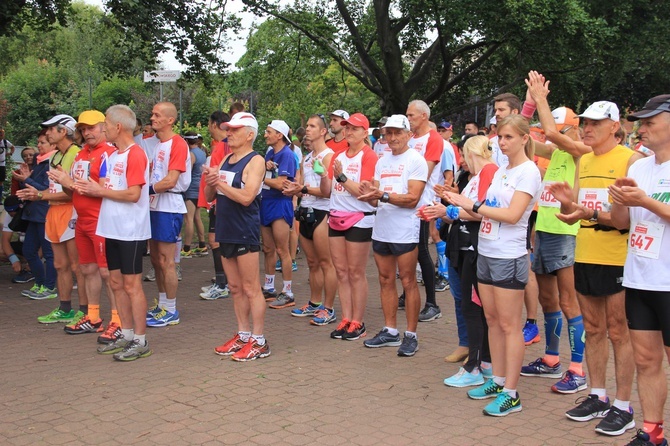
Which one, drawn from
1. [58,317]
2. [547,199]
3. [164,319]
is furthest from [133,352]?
[547,199]

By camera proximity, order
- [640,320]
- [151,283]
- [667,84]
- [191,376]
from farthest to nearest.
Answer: [667,84], [151,283], [191,376], [640,320]

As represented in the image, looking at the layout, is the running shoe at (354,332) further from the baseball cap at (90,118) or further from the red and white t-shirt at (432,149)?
the baseball cap at (90,118)

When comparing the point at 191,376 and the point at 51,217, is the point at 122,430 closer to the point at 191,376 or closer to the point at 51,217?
the point at 191,376

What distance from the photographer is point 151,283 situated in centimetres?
1022

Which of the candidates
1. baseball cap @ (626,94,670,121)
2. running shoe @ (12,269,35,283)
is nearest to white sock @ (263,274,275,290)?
running shoe @ (12,269,35,283)

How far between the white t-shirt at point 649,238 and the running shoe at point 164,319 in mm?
5045

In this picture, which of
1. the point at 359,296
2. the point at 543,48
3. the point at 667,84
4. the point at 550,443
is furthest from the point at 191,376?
the point at 667,84

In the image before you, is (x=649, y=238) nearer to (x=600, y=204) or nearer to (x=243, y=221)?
(x=600, y=204)

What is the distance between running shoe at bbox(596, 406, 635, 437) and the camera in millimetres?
4836

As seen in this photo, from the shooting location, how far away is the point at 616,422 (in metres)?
4.86

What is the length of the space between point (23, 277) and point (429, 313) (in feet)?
19.8

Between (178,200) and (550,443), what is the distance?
4777mm

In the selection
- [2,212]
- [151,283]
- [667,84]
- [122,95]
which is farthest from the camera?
[122,95]

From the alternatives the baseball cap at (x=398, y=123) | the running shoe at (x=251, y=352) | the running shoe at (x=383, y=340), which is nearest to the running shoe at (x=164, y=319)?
the running shoe at (x=251, y=352)
